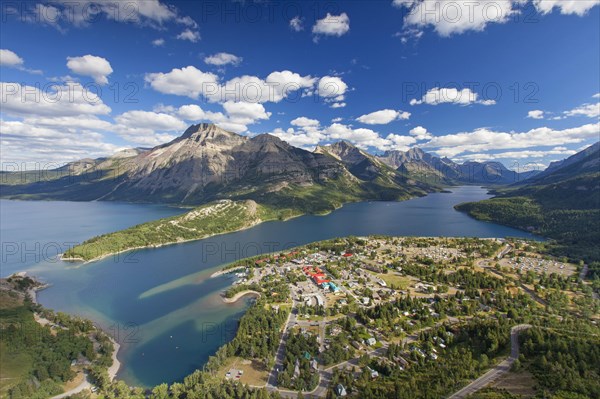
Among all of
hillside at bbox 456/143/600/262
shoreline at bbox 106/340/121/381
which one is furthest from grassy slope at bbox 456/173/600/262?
shoreline at bbox 106/340/121/381

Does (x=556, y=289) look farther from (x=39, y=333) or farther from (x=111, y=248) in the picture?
(x=111, y=248)

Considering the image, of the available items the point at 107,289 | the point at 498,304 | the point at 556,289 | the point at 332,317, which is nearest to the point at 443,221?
the point at 556,289

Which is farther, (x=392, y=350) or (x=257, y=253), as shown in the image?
(x=257, y=253)

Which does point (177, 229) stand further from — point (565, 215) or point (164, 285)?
point (565, 215)

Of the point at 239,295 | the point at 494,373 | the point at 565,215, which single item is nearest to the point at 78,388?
the point at 239,295

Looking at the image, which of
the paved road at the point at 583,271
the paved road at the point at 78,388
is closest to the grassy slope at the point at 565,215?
the paved road at the point at 583,271

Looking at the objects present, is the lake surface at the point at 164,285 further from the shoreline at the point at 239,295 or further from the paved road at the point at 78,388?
the paved road at the point at 78,388
